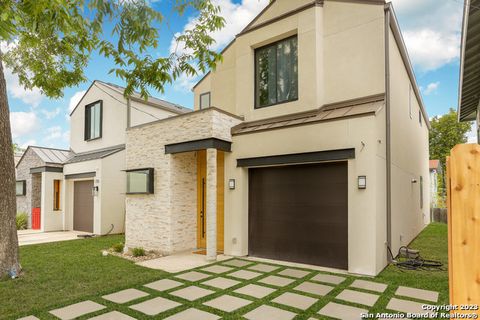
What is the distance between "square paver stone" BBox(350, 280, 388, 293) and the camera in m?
5.07

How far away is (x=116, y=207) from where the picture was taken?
12641 mm

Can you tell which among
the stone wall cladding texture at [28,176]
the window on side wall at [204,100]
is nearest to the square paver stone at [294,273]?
the window on side wall at [204,100]

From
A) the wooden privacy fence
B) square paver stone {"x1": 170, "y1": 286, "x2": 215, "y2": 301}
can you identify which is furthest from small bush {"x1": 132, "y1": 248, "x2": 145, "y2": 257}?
the wooden privacy fence

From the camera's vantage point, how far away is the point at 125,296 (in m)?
4.87

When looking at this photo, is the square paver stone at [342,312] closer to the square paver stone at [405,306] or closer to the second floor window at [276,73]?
the square paver stone at [405,306]

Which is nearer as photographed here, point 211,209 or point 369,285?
point 369,285

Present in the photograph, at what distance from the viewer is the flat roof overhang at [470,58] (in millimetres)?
4983

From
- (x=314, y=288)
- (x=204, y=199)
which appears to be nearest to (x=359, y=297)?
(x=314, y=288)

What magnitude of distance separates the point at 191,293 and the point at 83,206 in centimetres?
1052

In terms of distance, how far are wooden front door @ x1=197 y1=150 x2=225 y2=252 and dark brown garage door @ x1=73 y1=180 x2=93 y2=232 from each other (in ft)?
21.2

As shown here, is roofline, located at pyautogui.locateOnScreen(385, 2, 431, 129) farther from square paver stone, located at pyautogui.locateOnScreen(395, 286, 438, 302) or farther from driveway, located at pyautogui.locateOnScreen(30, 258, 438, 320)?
driveway, located at pyautogui.locateOnScreen(30, 258, 438, 320)

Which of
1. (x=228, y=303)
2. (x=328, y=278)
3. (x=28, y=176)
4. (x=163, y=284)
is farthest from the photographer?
(x=28, y=176)

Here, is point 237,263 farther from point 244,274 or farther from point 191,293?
point 191,293

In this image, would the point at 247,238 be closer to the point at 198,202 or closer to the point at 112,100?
the point at 198,202
